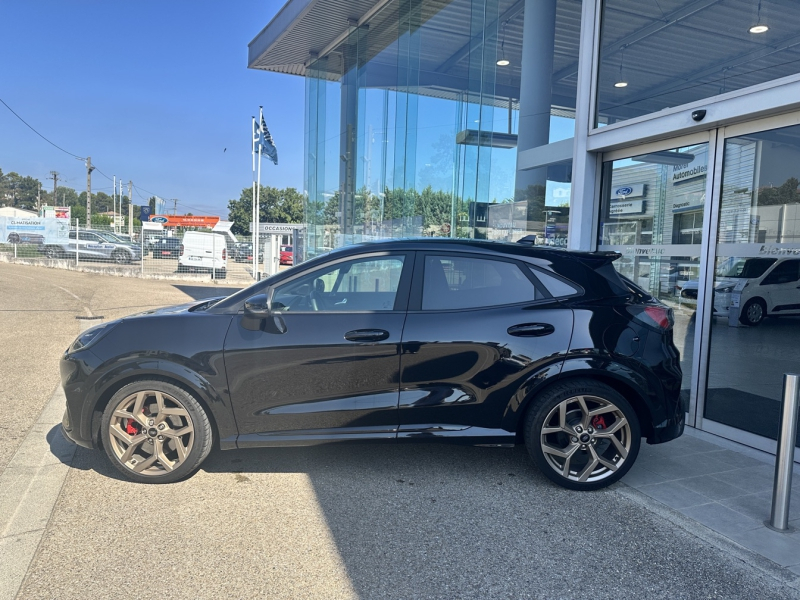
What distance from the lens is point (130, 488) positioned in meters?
3.96

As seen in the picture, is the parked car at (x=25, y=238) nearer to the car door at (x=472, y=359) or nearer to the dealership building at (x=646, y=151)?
the dealership building at (x=646, y=151)

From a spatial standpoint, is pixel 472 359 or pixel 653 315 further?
pixel 653 315

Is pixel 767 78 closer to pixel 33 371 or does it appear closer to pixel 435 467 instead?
pixel 435 467

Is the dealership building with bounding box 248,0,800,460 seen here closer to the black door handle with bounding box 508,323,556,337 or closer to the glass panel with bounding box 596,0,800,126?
the glass panel with bounding box 596,0,800,126

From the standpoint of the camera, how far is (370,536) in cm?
337

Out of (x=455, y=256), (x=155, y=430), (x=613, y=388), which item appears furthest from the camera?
(x=455, y=256)

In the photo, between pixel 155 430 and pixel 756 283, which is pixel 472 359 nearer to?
pixel 155 430

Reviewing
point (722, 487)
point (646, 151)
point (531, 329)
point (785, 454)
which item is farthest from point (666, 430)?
point (646, 151)

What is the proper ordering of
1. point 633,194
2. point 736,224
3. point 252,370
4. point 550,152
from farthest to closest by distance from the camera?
point 550,152, point 633,194, point 736,224, point 252,370

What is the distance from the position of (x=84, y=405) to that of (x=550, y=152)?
621 centimetres

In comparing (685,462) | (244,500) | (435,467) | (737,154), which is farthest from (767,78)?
(244,500)

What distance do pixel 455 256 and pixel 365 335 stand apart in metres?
0.86

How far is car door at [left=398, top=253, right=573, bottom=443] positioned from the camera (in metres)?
3.97

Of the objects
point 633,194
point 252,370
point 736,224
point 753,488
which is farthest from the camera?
point 633,194
